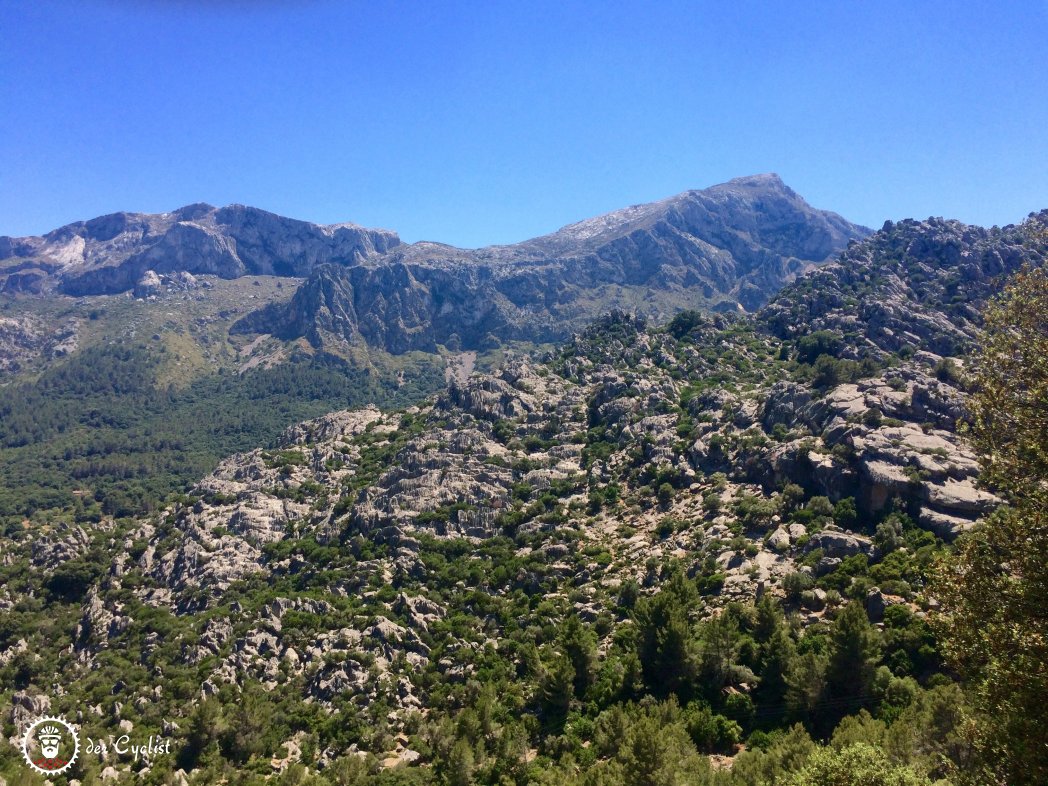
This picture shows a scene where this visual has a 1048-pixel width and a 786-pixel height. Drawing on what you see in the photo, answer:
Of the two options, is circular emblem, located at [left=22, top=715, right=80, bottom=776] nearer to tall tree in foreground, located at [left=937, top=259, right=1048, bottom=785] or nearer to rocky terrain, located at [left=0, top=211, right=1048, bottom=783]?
rocky terrain, located at [left=0, top=211, right=1048, bottom=783]

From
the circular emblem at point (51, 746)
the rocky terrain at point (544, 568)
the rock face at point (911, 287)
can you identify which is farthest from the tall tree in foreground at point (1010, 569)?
the rock face at point (911, 287)

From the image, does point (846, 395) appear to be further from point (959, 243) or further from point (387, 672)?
point (959, 243)

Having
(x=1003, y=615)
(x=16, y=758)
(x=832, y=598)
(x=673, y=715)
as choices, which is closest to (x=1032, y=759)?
(x=1003, y=615)

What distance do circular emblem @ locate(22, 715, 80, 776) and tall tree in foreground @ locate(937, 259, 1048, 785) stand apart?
2683 inches

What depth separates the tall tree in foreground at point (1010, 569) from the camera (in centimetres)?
1823

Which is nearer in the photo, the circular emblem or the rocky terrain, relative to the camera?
the circular emblem

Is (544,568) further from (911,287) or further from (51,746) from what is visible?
(911,287)

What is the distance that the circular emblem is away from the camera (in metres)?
52.0

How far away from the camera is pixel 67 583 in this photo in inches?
3760

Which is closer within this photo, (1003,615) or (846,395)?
(1003,615)

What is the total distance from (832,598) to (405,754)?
46601 mm

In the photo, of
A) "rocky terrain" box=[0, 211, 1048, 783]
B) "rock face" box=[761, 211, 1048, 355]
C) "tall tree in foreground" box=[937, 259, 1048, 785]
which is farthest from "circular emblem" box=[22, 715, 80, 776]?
"rock face" box=[761, 211, 1048, 355]

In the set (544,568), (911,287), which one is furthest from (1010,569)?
(911,287)

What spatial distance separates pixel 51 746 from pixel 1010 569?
76.7 m
